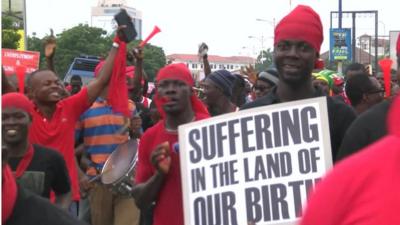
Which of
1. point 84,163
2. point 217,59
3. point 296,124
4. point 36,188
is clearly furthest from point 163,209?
point 217,59

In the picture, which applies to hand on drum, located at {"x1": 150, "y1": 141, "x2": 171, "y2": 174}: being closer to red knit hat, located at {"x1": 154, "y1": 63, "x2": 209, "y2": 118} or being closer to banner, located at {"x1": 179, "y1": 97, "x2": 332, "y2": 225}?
banner, located at {"x1": 179, "y1": 97, "x2": 332, "y2": 225}

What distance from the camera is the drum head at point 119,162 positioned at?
23.8 ft

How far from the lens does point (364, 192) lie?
180 cm

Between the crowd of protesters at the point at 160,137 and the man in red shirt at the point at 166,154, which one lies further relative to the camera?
the man in red shirt at the point at 166,154

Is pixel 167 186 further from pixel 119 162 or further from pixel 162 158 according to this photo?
pixel 119 162

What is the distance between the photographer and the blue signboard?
1705 inches

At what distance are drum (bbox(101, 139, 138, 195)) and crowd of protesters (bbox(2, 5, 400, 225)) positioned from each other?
60 millimetres

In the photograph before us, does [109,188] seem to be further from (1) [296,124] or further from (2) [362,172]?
(2) [362,172]

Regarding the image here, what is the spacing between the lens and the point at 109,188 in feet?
25.0

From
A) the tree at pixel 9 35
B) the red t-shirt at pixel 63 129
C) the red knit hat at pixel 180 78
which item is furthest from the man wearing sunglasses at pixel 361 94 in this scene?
the tree at pixel 9 35

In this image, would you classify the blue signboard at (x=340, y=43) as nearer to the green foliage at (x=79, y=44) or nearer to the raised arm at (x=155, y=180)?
the green foliage at (x=79, y=44)

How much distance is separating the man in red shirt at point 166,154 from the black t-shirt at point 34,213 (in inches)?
52.9

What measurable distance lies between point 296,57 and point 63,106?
2.97 meters

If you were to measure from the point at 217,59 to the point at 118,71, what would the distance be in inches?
6377
